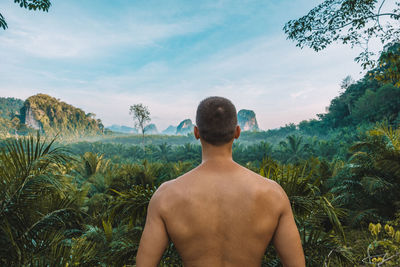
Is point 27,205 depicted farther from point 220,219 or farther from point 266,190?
point 266,190

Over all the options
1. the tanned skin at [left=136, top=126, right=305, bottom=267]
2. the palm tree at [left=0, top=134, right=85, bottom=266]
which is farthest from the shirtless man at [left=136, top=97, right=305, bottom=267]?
the palm tree at [left=0, top=134, right=85, bottom=266]

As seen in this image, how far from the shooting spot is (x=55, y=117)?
80.3 metres

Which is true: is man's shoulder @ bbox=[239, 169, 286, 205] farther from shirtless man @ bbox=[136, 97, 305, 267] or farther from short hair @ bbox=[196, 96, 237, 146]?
A: short hair @ bbox=[196, 96, 237, 146]

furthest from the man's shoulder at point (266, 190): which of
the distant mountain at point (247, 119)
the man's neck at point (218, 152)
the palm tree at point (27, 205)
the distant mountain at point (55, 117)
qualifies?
the distant mountain at point (247, 119)

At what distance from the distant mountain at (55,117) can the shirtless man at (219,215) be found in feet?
259

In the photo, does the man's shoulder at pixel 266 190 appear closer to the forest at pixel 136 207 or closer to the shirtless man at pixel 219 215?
the shirtless man at pixel 219 215

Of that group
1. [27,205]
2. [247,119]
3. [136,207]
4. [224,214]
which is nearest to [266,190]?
[224,214]

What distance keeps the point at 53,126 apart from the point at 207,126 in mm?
89094

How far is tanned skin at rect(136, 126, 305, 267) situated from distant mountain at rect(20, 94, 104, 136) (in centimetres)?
7909

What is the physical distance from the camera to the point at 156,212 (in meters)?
1.11

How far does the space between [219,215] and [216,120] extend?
0.46m

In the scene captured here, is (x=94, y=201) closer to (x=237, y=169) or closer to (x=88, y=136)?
(x=237, y=169)

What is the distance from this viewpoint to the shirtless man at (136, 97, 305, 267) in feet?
3.62

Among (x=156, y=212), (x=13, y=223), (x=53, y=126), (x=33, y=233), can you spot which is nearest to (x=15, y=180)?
(x=13, y=223)
